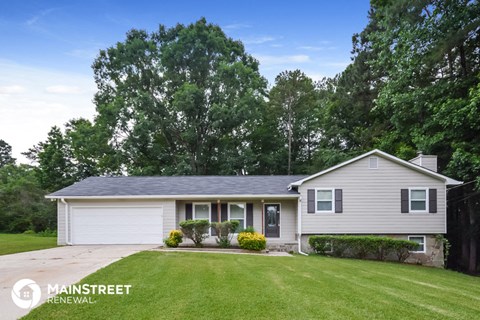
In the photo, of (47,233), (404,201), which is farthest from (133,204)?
(404,201)

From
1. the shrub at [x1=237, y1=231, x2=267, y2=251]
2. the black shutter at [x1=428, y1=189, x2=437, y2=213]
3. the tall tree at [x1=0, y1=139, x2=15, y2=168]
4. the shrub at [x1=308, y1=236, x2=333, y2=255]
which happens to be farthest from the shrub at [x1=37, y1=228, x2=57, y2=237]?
the tall tree at [x1=0, y1=139, x2=15, y2=168]

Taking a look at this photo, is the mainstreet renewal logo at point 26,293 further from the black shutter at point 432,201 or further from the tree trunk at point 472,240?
the tree trunk at point 472,240

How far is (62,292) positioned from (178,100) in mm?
22787

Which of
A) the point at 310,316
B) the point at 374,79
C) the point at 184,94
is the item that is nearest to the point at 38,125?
the point at 184,94

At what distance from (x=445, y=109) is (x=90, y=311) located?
15.5 m

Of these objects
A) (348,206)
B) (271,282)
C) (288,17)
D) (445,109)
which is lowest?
(271,282)

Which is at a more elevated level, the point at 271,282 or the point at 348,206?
the point at 348,206

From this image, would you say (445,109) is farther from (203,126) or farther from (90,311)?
(203,126)

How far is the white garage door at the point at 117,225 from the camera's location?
55.9ft

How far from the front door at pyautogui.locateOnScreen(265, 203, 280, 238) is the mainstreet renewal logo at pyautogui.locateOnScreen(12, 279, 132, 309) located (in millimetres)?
11073

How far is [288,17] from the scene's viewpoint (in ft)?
58.1

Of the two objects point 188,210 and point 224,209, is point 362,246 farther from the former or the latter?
point 188,210

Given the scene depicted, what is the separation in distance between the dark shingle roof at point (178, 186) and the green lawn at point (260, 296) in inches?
289

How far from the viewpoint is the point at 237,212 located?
1772 centimetres
